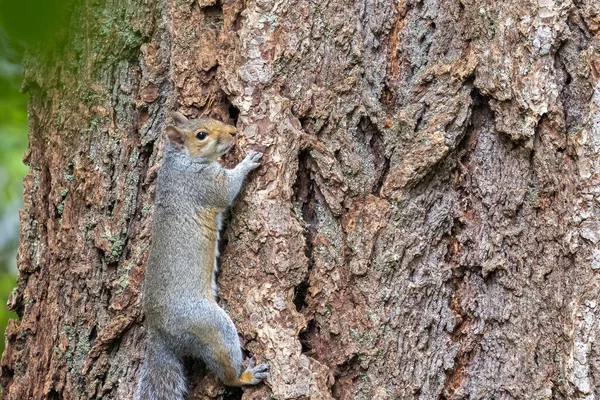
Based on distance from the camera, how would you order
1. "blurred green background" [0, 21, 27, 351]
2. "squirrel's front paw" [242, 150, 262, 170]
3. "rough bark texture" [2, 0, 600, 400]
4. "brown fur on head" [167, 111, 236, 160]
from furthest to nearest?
1. "blurred green background" [0, 21, 27, 351]
2. "brown fur on head" [167, 111, 236, 160]
3. "squirrel's front paw" [242, 150, 262, 170]
4. "rough bark texture" [2, 0, 600, 400]

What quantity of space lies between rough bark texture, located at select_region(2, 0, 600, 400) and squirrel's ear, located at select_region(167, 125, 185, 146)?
192 millimetres

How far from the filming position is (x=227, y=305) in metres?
3.06

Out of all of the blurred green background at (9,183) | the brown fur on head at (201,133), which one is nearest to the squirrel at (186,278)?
the brown fur on head at (201,133)

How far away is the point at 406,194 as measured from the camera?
290 cm

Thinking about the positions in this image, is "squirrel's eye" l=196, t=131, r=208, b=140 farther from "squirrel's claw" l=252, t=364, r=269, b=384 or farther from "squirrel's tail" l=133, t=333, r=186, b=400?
"squirrel's claw" l=252, t=364, r=269, b=384

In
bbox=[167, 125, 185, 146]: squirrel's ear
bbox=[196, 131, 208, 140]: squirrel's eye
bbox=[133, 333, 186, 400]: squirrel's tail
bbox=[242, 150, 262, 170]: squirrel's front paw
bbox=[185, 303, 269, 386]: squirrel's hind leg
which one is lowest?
bbox=[133, 333, 186, 400]: squirrel's tail

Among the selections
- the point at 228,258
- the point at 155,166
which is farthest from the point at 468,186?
the point at 155,166

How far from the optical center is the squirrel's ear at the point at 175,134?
10.8ft

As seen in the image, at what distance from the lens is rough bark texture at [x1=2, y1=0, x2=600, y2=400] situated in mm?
2775

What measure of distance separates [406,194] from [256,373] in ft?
3.04

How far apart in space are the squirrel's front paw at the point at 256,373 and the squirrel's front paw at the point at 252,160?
82 centimetres

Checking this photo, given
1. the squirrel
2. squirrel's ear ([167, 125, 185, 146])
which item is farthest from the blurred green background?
the squirrel

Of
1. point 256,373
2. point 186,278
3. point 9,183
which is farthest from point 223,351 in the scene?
point 9,183

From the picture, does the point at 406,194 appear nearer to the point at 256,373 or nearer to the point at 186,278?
the point at 256,373
